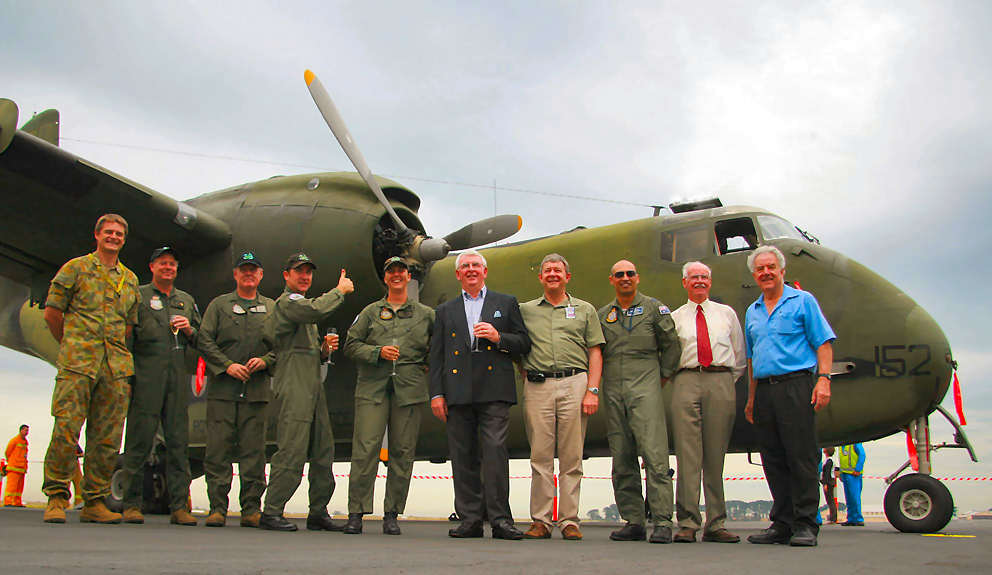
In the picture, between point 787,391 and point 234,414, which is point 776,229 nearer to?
point 787,391

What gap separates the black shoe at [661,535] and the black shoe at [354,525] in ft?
6.42

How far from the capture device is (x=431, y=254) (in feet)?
28.7

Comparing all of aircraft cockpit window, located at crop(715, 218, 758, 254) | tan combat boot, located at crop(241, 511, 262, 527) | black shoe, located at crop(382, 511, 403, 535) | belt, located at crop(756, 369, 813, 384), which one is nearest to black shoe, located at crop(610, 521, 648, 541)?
belt, located at crop(756, 369, 813, 384)

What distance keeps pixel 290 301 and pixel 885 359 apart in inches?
206

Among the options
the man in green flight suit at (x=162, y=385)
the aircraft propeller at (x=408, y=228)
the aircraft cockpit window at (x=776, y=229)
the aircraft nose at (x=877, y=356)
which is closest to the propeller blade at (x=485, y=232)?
the aircraft propeller at (x=408, y=228)

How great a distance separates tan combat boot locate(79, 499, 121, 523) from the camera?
16.4 ft

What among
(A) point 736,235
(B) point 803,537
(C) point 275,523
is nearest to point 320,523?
(C) point 275,523

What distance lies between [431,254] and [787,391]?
495cm

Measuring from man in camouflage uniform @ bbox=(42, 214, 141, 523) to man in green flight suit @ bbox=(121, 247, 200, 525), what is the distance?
482 millimetres

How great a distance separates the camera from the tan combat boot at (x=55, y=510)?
15.6ft

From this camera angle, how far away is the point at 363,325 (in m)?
5.56

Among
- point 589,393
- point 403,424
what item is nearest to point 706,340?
point 589,393

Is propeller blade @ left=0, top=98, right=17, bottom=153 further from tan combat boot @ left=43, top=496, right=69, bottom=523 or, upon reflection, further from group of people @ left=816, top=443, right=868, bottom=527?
group of people @ left=816, top=443, right=868, bottom=527

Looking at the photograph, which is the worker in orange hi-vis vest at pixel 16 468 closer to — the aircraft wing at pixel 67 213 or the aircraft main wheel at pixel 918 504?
the aircraft wing at pixel 67 213
